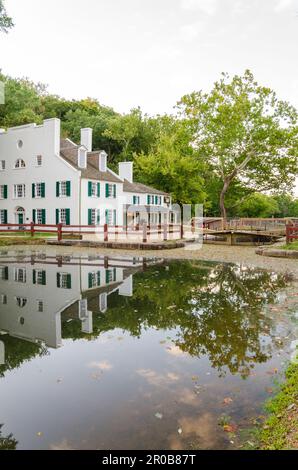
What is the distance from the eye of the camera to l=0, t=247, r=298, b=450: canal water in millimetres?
3570

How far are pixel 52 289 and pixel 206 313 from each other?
4496mm

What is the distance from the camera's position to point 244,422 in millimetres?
3703

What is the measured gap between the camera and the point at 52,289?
32.6 feet

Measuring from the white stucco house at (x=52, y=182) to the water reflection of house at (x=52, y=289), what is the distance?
46.9 feet

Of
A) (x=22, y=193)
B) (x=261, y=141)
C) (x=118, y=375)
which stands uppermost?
(x=261, y=141)

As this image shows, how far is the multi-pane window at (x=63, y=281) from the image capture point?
34.2 ft

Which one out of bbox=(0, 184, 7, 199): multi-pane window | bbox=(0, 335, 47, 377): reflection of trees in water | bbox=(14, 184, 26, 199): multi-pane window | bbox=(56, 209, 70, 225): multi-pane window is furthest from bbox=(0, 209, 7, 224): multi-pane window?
bbox=(0, 335, 47, 377): reflection of trees in water

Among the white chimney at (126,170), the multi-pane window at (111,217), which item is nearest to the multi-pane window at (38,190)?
the multi-pane window at (111,217)

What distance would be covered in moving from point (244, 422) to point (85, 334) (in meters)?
3.49

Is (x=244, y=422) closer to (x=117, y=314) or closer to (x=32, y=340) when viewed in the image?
(x=32, y=340)

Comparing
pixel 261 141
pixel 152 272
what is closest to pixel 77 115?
pixel 261 141

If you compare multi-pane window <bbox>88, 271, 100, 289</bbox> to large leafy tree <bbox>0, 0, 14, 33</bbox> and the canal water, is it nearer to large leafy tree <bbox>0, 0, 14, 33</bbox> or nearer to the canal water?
the canal water

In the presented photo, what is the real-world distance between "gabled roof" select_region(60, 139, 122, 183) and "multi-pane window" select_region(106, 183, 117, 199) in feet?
1.60

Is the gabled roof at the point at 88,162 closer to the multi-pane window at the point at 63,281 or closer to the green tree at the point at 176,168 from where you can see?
the green tree at the point at 176,168
